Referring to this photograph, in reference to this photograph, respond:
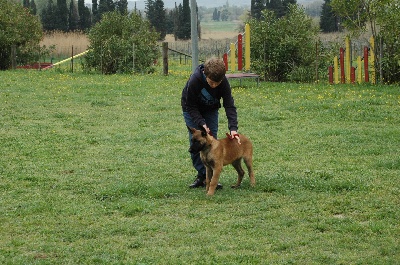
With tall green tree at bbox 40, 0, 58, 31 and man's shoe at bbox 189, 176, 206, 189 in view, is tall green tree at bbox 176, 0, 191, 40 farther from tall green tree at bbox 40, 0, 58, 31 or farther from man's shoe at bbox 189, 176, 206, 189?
man's shoe at bbox 189, 176, 206, 189

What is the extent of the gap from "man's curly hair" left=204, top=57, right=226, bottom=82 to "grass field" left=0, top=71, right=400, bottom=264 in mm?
A: 1435

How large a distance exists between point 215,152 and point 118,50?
23.2 meters

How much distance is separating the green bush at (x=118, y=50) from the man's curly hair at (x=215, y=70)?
2242 centimetres

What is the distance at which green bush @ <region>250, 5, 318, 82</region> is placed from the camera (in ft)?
85.4

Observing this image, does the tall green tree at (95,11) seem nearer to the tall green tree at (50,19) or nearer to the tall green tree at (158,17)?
the tall green tree at (50,19)

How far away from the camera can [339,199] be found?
8.13 m

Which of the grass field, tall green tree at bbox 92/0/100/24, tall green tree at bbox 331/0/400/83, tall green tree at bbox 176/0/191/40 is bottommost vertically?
the grass field

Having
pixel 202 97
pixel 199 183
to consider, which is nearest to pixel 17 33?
pixel 199 183

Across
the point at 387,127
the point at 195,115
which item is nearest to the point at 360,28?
the point at 387,127

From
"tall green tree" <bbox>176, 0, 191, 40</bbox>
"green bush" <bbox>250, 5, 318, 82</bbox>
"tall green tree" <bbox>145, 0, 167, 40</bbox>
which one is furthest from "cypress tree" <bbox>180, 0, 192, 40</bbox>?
"green bush" <bbox>250, 5, 318, 82</bbox>

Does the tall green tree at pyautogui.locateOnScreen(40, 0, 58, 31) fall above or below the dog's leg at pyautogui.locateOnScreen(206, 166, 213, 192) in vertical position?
above

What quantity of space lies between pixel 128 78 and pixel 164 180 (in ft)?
56.3

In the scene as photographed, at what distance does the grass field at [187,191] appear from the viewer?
21.1 feet

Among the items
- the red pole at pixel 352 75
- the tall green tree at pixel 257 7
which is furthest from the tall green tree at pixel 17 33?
the tall green tree at pixel 257 7
